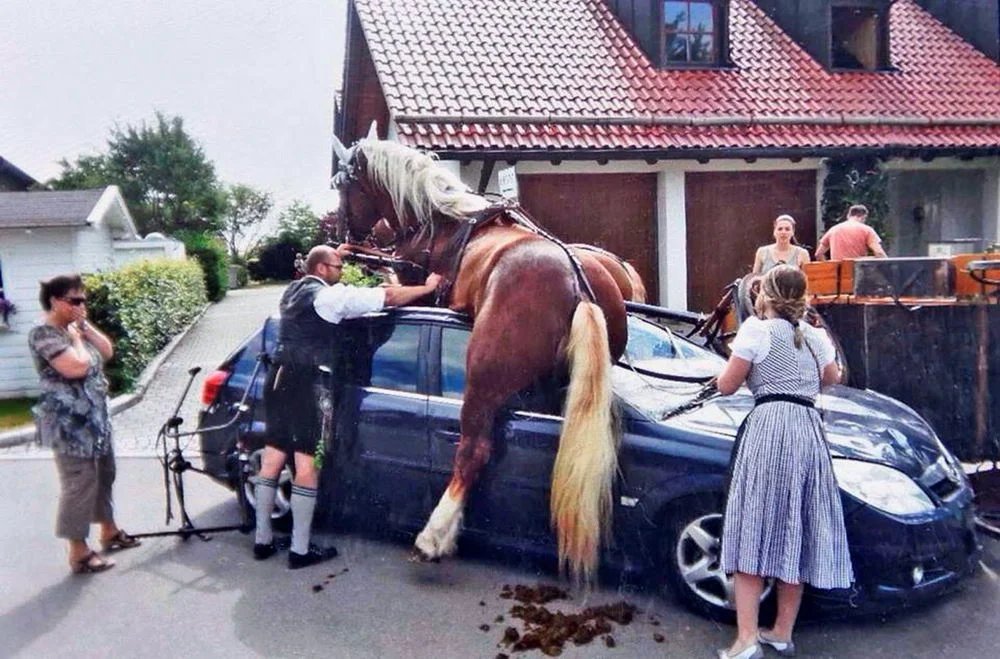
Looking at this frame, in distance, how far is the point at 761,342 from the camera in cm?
313

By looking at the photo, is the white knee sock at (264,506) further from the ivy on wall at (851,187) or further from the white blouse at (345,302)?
the ivy on wall at (851,187)

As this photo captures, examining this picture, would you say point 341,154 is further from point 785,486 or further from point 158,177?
point 158,177

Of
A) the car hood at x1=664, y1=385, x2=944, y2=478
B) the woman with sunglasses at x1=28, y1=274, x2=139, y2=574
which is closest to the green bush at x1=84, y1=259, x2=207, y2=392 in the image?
the woman with sunglasses at x1=28, y1=274, x2=139, y2=574

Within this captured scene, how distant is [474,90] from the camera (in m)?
11.0

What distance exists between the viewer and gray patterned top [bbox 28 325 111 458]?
4285 mm

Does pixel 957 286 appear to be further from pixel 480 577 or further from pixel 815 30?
pixel 815 30

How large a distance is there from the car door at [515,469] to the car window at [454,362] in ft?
0.38

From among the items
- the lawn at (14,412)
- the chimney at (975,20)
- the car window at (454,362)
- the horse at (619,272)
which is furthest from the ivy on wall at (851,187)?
the lawn at (14,412)

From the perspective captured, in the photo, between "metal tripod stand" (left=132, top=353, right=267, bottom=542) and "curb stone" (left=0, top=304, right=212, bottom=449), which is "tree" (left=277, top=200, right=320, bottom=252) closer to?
"curb stone" (left=0, top=304, right=212, bottom=449)

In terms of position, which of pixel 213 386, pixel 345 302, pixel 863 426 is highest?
pixel 345 302

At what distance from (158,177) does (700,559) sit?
1195 cm

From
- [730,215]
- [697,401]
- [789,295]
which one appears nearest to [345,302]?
[697,401]

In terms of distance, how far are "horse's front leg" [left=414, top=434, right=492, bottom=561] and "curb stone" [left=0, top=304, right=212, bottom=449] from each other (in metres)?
2.86

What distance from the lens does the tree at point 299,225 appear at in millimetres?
10297
